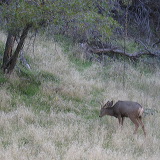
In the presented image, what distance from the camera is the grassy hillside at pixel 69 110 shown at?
7477 millimetres

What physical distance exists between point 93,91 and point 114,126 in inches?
133

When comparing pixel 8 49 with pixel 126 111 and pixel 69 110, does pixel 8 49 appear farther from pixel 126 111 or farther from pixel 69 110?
pixel 126 111

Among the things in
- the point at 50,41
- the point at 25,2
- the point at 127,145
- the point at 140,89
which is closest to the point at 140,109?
the point at 127,145

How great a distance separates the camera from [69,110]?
1092cm

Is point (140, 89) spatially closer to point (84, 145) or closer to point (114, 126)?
point (114, 126)

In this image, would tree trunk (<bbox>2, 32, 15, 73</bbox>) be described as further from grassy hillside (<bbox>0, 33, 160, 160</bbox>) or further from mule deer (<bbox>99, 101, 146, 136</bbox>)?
mule deer (<bbox>99, 101, 146, 136</bbox>)

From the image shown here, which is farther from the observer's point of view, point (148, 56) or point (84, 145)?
point (148, 56)

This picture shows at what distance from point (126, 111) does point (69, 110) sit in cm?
198

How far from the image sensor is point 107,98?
12.7m

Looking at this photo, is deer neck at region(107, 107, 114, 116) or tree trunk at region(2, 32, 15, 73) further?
tree trunk at region(2, 32, 15, 73)

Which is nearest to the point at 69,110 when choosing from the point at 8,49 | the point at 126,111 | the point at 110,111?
the point at 110,111

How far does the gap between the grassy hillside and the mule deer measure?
276mm

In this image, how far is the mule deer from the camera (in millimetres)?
9586

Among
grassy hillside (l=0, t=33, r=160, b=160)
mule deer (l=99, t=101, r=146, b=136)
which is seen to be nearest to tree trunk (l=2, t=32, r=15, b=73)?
grassy hillside (l=0, t=33, r=160, b=160)
